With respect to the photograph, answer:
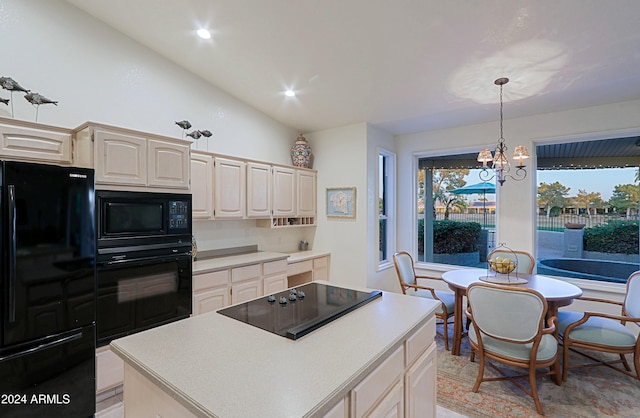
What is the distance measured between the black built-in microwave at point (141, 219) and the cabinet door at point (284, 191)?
4.73 feet

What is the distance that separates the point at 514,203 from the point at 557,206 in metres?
0.54

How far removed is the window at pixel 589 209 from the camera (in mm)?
3672

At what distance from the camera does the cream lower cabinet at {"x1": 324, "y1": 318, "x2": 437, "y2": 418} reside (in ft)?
3.69

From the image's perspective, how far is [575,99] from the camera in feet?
11.4

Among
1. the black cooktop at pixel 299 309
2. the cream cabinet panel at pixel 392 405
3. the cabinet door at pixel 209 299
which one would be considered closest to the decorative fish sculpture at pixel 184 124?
the cabinet door at pixel 209 299

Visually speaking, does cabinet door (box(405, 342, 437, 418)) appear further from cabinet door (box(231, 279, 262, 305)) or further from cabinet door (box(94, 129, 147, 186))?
cabinet door (box(94, 129, 147, 186))

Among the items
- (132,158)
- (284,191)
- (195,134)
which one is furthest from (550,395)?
(195,134)

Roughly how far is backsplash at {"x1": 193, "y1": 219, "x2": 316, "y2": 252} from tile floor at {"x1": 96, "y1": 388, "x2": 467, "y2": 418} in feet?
5.18

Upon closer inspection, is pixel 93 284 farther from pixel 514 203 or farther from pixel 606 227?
pixel 606 227

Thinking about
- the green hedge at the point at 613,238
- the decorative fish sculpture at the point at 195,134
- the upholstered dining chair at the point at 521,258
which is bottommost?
the upholstered dining chair at the point at 521,258

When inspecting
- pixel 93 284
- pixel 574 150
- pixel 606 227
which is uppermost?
pixel 574 150

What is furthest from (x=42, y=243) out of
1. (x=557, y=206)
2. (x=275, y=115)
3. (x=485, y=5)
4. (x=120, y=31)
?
(x=557, y=206)

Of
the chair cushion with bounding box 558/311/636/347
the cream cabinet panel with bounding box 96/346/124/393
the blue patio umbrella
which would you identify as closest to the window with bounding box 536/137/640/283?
the blue patio umbrella

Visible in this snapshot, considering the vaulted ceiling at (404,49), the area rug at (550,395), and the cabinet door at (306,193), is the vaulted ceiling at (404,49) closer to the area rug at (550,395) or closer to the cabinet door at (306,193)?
the cabinet door at (306,193)
